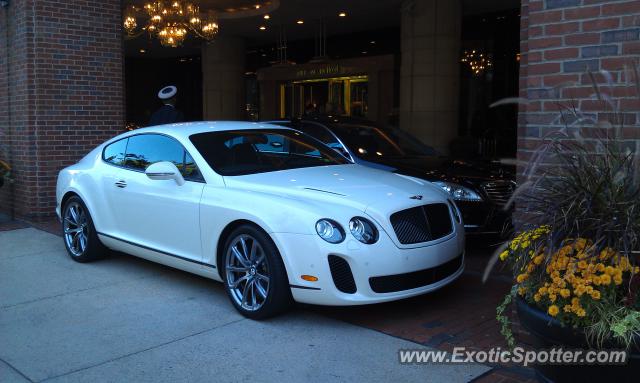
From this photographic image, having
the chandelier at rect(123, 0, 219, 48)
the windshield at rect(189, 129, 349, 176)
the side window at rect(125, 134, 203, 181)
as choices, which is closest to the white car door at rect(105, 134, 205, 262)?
the side window at rect(125, 134, 203, 181)

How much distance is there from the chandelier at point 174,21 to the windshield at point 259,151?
9797mm

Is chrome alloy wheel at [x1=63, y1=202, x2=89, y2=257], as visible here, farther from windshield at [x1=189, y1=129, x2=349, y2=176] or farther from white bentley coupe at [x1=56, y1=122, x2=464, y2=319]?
windshield at [x1=189, y1=129, x2=349, y2=176]

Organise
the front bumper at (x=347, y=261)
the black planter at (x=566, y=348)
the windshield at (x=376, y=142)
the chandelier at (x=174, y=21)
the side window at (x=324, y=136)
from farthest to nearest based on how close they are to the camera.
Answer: the chandelier at (x=174, y=21), the windshield at (x=376, y=142), the side window at (x=324, y=136), the front bumper at (x=347, y=261), the black planter at (x=566, y=348)

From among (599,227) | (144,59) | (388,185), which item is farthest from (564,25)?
(144,59)

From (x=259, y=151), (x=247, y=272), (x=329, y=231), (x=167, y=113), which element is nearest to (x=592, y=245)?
(x=329, y=231)

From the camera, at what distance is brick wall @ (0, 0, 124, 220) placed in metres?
9.27

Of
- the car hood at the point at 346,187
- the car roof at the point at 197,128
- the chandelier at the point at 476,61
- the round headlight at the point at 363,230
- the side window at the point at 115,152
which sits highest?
the chandelier at the point at 476,61

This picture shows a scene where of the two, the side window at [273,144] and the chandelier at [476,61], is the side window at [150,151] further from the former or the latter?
the chandelier at [476,61]

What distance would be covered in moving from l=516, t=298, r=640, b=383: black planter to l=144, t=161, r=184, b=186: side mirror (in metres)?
3.30

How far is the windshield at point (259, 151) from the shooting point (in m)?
5.57

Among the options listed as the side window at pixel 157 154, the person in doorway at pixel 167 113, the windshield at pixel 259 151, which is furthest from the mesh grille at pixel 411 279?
the person in doorway at pixel 167 113

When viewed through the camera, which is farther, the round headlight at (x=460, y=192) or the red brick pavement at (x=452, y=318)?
the round headlight at (x=460, y=192)

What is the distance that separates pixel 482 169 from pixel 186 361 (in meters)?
4.44

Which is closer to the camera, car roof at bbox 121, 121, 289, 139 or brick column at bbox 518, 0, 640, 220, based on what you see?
brick column at bbox 518, 0, 640, 220
